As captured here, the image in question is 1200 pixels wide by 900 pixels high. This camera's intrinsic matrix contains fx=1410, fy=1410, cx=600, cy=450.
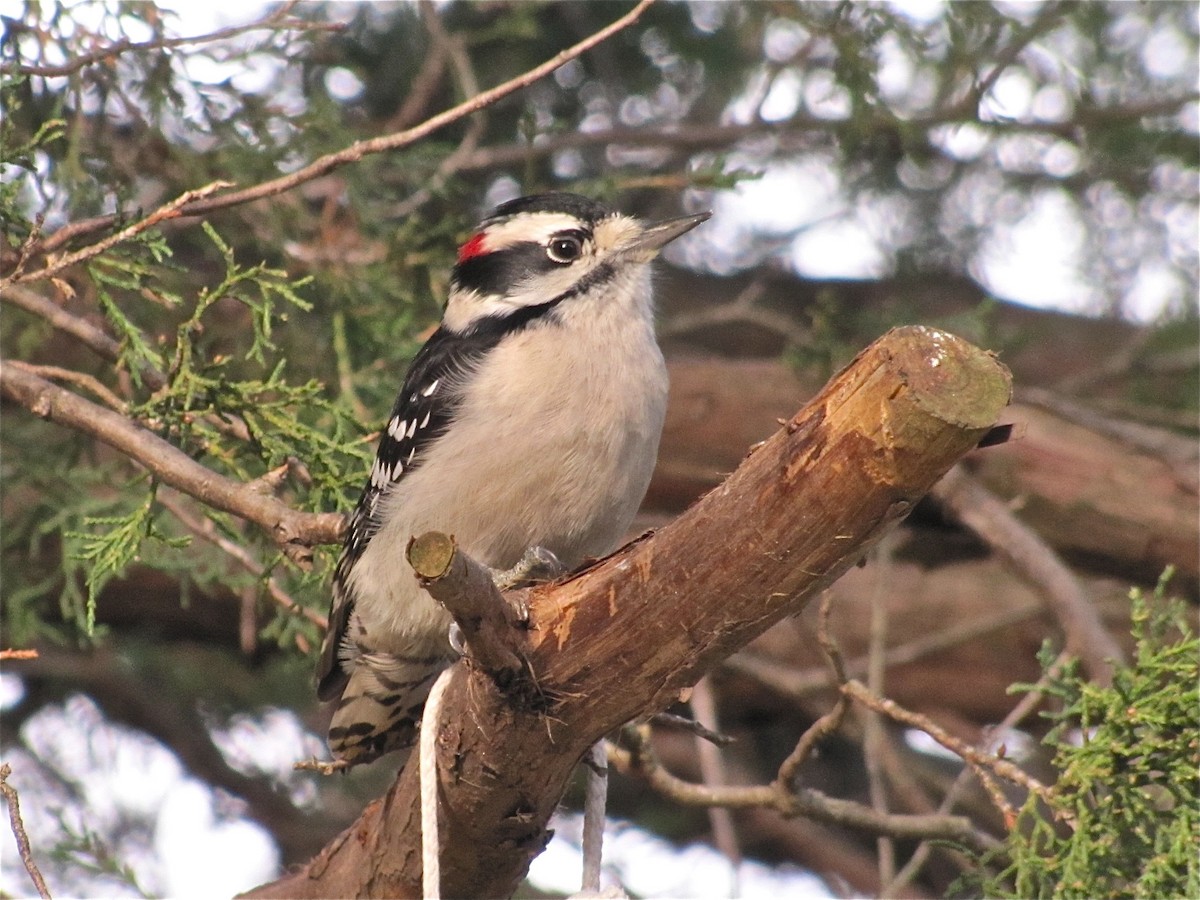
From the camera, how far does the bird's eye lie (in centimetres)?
425

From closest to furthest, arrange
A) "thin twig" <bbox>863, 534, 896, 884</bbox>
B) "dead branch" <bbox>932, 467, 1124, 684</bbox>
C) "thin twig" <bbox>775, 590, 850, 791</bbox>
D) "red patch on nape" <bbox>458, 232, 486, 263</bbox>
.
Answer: "thin twig" <bbox>775, 590, 850, 791</bbox>
"red patch on nape" <bbox>458, 232, 486, 263</bbox>
"thin twig" <bbox>863, 534, 896, 884</bbox>
"dead branch" <bbox>932, 467, 1124, 684</bbox>

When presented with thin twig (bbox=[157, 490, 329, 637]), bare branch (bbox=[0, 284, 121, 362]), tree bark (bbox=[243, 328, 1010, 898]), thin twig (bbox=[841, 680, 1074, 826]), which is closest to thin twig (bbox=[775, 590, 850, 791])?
thin twig (bbox=[841, 680, 1074, 826])

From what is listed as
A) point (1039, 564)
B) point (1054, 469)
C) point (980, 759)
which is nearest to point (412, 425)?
point (980, 759)

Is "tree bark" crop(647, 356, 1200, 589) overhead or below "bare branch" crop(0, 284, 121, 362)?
overhead

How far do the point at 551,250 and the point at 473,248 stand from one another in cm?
32

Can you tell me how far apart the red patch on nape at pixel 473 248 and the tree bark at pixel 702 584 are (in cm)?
166

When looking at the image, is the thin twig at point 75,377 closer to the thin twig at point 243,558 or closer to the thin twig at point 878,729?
the thin twig at point 243,558

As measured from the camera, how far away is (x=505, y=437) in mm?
3721

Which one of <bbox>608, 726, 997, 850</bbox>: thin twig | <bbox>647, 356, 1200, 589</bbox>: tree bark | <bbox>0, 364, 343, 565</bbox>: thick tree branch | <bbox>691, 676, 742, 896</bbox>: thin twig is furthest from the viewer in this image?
<bbox>647, 356, 1200, 589</bbox>: tree bark

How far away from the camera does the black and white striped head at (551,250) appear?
421 cm

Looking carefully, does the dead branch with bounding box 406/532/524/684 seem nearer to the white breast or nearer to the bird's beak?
the white breast

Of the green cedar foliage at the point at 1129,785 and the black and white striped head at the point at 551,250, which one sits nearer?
the green cedar foliage at the point at 1129,785

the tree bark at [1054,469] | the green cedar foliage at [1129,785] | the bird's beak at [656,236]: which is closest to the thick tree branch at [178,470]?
the bird's beak at [656,236]

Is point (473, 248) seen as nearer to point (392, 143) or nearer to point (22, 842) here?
point (392, 143)
